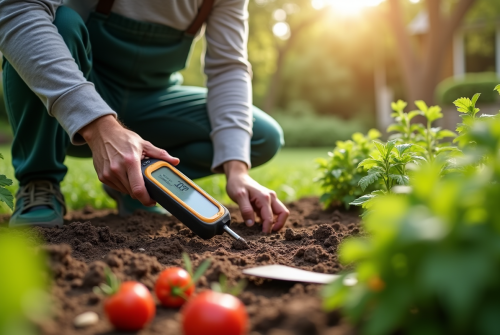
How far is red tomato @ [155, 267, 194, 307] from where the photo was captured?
1308mm

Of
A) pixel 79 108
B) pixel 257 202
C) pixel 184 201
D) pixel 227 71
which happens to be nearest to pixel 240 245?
pixel 184 201

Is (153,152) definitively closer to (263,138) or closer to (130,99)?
(130,99)

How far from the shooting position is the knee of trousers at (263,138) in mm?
3113

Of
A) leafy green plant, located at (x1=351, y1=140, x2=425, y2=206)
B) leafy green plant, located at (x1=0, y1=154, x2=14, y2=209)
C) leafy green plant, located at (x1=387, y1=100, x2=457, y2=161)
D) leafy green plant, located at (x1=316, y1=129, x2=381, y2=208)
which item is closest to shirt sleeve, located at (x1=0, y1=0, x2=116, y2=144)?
leafy green plant, located at (x1=0, y1=154, x2=14, y2=209)

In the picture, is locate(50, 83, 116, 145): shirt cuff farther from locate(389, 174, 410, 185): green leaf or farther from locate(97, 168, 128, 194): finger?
locate(389, 174, 410, 185): green leaf

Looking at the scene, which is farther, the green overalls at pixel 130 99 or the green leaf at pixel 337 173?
the green leaf at pixel 337 173

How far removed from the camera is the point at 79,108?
6.63ft

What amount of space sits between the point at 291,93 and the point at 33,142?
2583 cm

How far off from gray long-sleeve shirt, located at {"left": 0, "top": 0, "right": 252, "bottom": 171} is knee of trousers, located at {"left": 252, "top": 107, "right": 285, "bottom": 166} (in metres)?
0.26

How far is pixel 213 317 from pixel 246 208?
1282mm

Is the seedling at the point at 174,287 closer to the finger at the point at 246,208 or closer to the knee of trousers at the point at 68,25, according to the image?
the finger at the point at 246,208

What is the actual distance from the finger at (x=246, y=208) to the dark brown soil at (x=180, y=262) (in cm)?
8

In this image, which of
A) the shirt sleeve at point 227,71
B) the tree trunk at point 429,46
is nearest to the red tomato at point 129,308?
the shirt sleeve at point 227,71

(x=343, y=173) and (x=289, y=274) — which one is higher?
(x=289, y=274)
